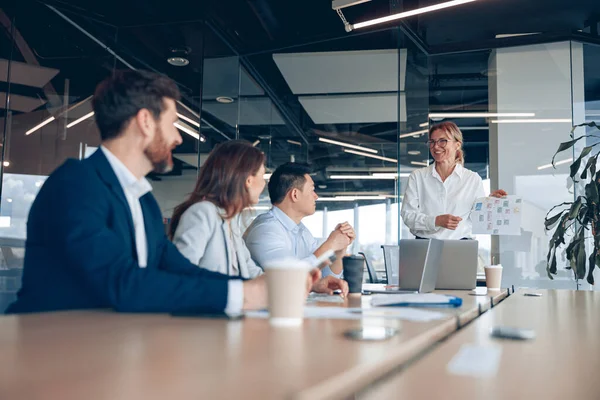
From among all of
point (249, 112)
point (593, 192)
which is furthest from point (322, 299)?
point (249, 112)

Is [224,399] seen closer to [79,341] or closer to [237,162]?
[79,341]

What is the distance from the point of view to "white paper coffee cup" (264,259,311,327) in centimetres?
105

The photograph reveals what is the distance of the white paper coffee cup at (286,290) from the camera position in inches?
41.2

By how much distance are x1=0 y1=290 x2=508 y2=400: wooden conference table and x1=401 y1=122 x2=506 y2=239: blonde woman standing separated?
2.35 m

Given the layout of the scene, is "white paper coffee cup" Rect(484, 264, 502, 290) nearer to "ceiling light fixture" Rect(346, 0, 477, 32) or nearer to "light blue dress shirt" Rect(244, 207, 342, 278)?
"light blue dress shirt" Rect(244, 207, 342, 278)

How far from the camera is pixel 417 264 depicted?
2.10 meters

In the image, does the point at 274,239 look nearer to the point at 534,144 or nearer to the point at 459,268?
the point at 459,268

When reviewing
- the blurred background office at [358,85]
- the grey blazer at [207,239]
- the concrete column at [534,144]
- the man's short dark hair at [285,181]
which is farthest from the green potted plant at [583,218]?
the grey blazer at [207,239]

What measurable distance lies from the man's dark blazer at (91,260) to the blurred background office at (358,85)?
3.74 meters

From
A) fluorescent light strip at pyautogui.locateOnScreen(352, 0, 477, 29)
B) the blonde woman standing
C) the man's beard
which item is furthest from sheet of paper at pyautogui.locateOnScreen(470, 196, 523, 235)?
the man's beard

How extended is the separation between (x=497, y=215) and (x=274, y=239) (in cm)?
153

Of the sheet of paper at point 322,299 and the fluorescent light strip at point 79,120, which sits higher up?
the fluorescent light strip at point 79,120

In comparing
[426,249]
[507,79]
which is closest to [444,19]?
[507,79]

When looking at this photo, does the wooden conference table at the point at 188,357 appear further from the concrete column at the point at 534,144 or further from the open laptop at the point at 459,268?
the concrete column at the point at 534,144
